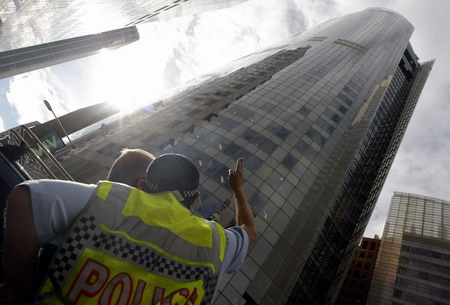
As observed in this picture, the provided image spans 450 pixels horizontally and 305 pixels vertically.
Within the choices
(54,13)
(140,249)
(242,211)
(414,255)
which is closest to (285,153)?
(242,211)

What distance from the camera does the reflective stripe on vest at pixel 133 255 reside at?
149cm

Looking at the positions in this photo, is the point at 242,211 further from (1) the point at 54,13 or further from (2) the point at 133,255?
(1) the point at 54,13

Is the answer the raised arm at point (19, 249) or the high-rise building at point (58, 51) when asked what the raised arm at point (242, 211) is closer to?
the raised arm at point (19, 249)

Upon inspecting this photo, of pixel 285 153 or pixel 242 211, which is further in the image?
pixel 285 153

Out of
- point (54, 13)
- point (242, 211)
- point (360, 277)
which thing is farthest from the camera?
point (360, 277)

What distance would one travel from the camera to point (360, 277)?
63094mm

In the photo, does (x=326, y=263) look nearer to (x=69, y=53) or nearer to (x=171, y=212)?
(x=171, y=212)

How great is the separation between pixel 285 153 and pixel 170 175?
73.9 ft

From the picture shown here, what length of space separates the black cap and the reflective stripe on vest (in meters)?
0.08

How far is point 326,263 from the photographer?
2394cm

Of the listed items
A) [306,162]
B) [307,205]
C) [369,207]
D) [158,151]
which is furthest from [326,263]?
[158,151]

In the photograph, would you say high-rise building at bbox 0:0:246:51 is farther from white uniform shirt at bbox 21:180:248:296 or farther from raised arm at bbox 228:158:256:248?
white uniform shirt at bbox 21:180:248:296

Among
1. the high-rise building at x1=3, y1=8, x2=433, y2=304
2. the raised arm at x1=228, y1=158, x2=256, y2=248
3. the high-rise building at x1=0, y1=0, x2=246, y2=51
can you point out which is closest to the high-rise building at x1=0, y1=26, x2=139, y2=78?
the high-rise building at x1=0, y1=0, x2=246, y2=51

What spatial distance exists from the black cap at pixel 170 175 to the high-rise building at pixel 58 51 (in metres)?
93.3
